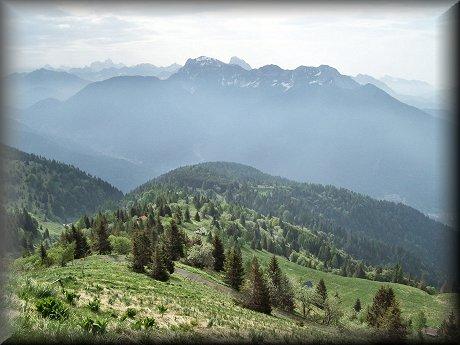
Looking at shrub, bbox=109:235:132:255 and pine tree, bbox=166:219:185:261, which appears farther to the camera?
pine tree, bbox=166:219:185:261

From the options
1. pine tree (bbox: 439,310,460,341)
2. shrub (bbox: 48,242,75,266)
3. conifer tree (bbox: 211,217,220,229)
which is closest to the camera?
pine tree (bbox: 439,310,460,341)

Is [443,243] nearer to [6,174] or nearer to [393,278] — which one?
[6,174]

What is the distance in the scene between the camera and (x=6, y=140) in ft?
17.5

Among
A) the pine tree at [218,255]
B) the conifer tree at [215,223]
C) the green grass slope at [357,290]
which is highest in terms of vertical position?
the pine tree at [218,255]

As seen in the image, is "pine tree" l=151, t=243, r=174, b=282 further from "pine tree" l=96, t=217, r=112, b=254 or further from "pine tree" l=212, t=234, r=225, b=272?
"pine tree" l=212, t=234, r=225, b=272

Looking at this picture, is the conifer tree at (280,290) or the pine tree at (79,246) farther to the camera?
A: the pine tree at (79,246)

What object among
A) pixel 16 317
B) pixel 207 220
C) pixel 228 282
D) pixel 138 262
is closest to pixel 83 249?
pixel 138 262

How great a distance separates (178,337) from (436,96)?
483 centimetres

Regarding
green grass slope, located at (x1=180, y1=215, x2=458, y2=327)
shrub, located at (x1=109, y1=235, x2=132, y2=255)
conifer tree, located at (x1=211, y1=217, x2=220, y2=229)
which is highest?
shrub, located at (x1=109, y1=235, x2=132, y2=255)

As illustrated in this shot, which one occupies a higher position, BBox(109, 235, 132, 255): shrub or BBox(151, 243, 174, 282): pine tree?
BBox(151, 243, 174, 282): pine tree

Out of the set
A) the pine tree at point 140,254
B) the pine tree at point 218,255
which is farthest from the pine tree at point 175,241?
the pine tree at point 140,254

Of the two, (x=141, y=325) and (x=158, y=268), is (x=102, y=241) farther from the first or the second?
(x=141, y=325)

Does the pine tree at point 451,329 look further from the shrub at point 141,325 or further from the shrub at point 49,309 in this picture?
the shrub at point 49,309

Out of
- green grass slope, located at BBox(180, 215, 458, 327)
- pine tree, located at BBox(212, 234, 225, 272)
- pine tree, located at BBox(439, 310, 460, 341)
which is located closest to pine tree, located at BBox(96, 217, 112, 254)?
green grass slope, located at BBox(180, 215, 458, 327)
